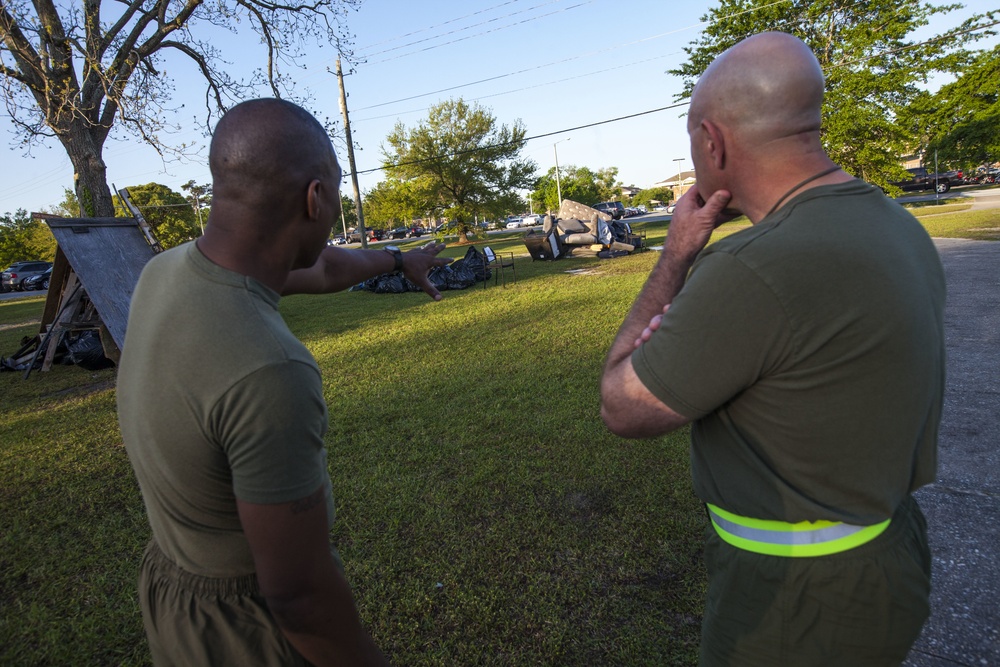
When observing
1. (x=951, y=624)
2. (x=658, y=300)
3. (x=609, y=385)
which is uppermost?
(x=658, y=300)

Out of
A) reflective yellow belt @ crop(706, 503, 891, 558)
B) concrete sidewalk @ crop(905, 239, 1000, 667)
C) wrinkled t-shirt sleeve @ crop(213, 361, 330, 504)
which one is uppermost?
wrinkled t-shirt sleeve @ crop(213, 361, 330, 504)

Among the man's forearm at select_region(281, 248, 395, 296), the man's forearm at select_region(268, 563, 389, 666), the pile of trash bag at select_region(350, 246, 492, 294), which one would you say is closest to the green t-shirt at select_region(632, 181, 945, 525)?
the man's forearm at select_region(268, 563, 389, 666)

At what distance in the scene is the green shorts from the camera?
1.25m

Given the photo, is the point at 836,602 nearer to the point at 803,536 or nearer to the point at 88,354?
the point at 803,536

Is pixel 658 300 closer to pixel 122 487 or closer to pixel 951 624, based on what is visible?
pixel 951 624

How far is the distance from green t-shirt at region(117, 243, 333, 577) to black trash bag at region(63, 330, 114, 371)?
960 centimetres

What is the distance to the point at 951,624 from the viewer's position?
2568 millimetres

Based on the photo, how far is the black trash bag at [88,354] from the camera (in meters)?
9.27

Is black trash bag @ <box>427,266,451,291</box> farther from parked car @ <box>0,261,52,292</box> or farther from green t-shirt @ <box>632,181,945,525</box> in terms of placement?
parked car @ <box>0,261,52,292</box>

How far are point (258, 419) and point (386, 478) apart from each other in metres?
3.56

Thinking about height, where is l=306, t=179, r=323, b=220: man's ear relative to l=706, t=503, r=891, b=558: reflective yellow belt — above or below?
above

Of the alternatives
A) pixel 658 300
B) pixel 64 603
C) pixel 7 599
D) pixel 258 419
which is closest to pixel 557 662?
pixel 658 300

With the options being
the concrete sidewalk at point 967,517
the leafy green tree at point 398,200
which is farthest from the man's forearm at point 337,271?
the leafy green tree at point 398,200

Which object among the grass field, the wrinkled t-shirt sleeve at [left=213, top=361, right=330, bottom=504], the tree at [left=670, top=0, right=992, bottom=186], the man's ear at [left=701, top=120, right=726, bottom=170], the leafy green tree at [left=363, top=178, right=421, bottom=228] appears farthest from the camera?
the leafy green tree at [left=363, top=178, right=421, bottom=228]
